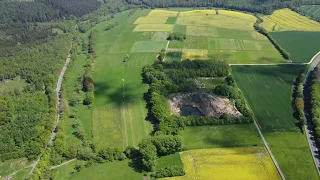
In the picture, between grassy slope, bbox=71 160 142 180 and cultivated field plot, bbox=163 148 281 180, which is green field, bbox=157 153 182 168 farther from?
grassy slope, bbox=71 160 142 180

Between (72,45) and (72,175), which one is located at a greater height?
(72,45)

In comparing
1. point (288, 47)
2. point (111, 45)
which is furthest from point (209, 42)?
point (111, 45)

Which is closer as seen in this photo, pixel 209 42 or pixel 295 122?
pixel 295 122

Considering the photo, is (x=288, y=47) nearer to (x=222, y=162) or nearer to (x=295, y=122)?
(x=295, y=122)

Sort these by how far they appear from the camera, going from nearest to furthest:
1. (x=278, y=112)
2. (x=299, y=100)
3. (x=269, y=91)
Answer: (x=278, y=112) < (x=299, y=100) < (x=269, y=91)

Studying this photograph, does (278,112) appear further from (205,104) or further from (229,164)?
(229,164)

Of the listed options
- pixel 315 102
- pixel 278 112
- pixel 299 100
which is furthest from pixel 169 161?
pixel 315 102
